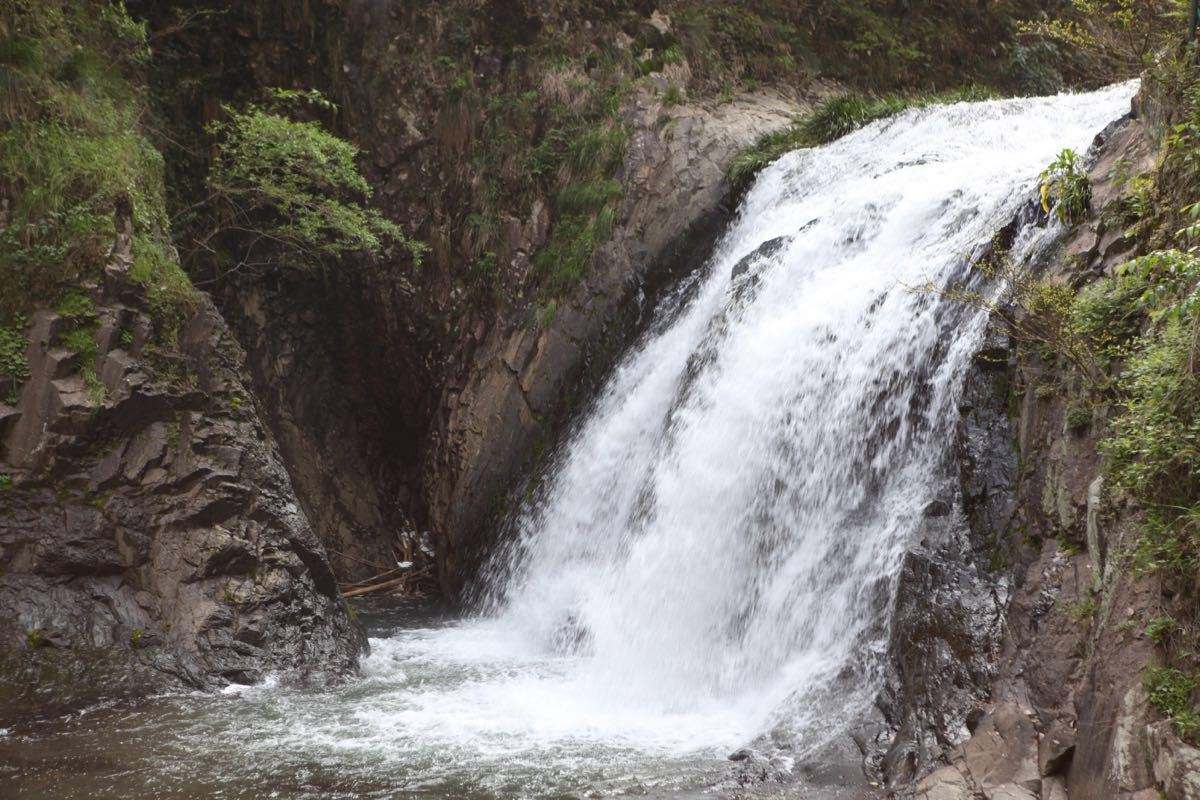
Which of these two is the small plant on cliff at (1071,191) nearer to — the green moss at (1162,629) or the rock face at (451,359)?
the green moss at (1162,629)

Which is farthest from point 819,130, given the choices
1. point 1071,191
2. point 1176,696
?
point 1176,696

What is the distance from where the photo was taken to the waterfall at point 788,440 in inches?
279

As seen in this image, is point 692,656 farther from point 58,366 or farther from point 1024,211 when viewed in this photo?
point 58,366

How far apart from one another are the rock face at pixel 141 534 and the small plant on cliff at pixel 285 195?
303 centimetres

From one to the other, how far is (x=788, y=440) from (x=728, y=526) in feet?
3.09

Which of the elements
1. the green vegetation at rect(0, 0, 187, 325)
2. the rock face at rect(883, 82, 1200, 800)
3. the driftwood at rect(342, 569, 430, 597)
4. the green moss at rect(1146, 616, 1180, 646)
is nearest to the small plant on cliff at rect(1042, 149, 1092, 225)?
the rock face at rect(883, 82, 1200, 800)

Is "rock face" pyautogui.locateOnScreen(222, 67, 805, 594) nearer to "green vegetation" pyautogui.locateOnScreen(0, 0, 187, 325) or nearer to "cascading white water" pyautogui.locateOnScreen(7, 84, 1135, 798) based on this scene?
"cascading white water" pyautogui.locateOnScreen(7, 84, 1135, 798)

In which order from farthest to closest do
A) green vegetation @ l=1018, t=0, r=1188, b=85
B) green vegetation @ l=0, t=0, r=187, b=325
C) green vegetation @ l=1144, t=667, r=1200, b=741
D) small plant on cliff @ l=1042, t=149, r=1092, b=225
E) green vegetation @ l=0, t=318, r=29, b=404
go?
1. green vegetation @ l=0, t=0, r=187, b=325
2. green vegetation @ l=0, t=318, r=29, b=404
3. green vegetation @ l=1018, t=0, r=1188, b=85
4. small plant on cliff @ l=1042, t=149, r=1092, b=225
5. green vegetation @ l=1144, t=667, r=1200, b=741

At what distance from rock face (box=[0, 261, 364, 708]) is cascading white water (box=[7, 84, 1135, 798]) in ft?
2.28

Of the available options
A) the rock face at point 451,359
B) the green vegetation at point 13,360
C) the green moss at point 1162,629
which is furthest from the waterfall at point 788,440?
the green vegetation at point 13,360

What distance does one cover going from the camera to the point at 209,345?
9414 mm

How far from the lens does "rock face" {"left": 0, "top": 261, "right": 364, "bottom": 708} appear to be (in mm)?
7828

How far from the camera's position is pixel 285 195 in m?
11.4

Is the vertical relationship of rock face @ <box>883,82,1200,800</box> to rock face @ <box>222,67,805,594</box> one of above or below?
below
